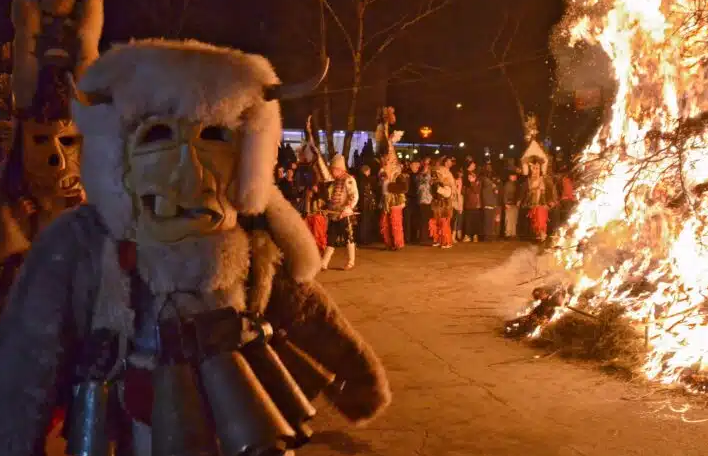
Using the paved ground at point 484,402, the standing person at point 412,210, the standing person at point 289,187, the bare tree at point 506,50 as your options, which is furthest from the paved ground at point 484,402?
the bare tree at point 506,50

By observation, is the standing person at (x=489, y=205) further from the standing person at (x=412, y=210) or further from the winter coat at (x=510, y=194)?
the standing person at (x=412, y=210)

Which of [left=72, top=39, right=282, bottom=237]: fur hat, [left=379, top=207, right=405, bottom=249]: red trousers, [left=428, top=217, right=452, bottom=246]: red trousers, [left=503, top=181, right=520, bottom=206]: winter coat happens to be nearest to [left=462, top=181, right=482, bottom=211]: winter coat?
[left=503, top=181, right=520, bottom=206]: winter coat

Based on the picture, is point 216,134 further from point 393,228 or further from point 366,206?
point 366,206

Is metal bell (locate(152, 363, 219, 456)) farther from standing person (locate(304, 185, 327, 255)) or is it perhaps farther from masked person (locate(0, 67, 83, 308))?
standing person (locate(304, 185, 327, 255))

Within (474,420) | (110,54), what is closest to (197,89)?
(110,54)

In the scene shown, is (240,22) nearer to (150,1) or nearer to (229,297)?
(150,1)

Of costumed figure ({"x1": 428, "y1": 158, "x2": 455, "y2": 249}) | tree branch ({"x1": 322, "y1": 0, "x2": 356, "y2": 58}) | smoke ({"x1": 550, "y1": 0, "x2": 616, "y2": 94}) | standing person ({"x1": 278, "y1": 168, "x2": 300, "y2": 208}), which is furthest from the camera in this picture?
tree branch ({"x1": 322, "y1": 0, "x2": 356, "y2": 58})

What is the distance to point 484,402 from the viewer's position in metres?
5.91

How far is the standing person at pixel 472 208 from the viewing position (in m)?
16.8

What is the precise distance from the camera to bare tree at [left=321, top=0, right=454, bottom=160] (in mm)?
20781

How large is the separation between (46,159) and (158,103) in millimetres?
1525

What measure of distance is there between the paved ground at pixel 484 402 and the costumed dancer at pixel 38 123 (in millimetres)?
2349

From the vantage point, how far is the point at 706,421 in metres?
5.39

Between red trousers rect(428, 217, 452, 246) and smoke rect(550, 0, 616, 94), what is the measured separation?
6462mm
